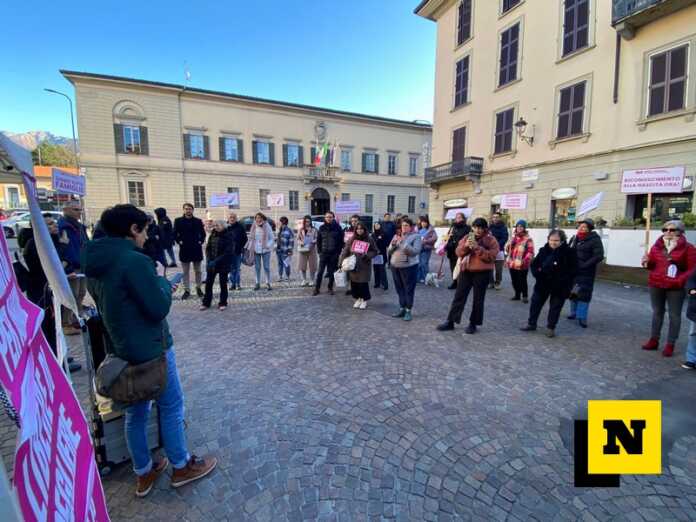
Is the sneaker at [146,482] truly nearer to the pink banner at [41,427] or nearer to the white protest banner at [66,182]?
the pink banner at [41,427]

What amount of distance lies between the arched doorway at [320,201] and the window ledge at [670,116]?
26.0 meters

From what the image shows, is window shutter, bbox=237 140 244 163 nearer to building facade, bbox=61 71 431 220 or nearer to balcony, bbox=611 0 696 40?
building facade, bbox=61 71 431 220

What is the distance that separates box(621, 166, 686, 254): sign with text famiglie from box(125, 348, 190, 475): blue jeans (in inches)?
318

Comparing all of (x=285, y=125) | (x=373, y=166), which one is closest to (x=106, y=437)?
(x=285, y=125)

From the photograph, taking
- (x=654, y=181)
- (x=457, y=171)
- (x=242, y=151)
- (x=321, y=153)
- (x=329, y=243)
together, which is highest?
(x=242, y=151)

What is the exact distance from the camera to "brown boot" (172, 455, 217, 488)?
228 centimetres

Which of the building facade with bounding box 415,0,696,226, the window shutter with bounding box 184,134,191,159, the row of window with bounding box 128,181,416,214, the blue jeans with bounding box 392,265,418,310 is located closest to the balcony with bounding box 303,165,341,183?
the row of window with bounding box 128,181,416,214

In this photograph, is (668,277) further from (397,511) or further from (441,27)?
(441,27)

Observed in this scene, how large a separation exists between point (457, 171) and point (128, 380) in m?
20.9

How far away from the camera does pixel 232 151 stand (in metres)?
Result: 30.6

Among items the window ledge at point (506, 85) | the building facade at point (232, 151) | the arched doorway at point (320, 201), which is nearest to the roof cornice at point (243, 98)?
the building facade at point (232, 151)

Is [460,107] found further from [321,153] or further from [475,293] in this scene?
[475,293]

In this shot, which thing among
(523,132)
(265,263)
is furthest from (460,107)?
(265,263)

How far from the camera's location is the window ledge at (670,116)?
37.4 ft
